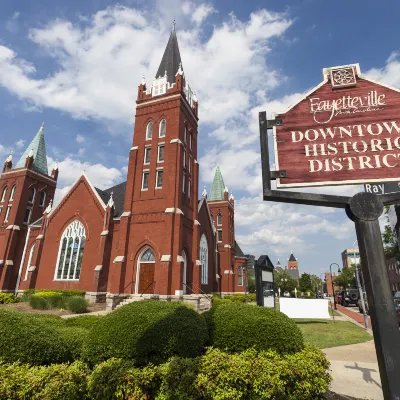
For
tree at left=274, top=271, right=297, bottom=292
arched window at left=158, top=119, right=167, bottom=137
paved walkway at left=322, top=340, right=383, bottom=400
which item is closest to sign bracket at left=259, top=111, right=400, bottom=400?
paved walkway at left=322, top=340, right=383, bottom=400

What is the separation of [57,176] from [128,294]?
1020 inches

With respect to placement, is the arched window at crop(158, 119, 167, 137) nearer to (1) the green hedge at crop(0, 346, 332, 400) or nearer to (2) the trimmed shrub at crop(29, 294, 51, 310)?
(2) the trimmed shrub at crop(29, 294, 51, 310)

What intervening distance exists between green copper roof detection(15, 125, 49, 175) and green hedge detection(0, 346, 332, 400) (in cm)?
3852

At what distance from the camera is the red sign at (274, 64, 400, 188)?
367 cm

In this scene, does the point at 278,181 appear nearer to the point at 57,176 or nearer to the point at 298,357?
the point at 298,357

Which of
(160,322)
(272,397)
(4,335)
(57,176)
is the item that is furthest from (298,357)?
(57,176)

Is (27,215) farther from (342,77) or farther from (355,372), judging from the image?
(342,77)

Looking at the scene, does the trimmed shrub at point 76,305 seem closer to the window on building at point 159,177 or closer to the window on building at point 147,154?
the window on building at point 159,177

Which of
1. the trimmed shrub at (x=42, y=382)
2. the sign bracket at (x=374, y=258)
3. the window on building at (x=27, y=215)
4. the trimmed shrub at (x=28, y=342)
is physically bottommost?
the trimmed shrub at (x=42, y=382)

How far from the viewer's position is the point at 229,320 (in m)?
5.42

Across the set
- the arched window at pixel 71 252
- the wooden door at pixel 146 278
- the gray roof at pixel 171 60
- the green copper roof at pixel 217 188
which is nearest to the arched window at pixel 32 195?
the arched window at pixel 71 252

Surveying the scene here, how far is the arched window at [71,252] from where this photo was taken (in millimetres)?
26422

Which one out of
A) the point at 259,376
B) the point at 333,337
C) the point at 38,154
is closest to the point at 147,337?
the point at 259,376

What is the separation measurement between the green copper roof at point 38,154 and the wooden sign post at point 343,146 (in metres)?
40.3
